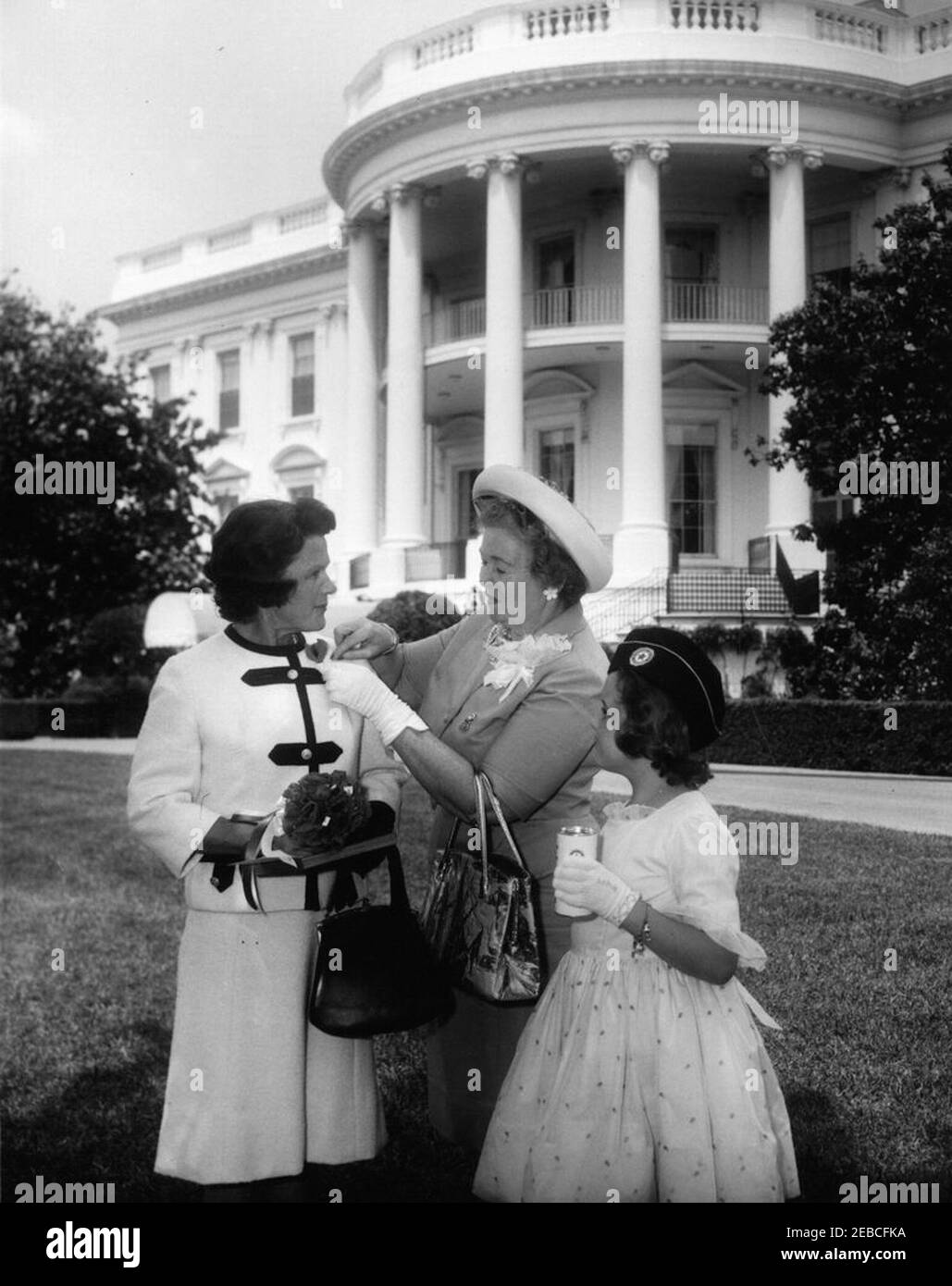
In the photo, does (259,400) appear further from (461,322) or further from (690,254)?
(690,254)

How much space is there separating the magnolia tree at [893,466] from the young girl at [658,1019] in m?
1.37

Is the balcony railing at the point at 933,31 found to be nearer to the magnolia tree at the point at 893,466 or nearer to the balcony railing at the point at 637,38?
the balcony railing at the point at 637,38

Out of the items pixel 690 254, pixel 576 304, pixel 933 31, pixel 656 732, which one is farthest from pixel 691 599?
pixel 576 304

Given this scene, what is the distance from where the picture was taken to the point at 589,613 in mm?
6242

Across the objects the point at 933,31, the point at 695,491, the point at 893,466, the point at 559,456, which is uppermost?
the point at 933,31

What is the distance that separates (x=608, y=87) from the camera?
8.15 metres

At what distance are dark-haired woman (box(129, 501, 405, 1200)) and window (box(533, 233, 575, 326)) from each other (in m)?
6.36

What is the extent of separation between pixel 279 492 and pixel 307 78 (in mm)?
3803

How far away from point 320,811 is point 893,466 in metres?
2.24

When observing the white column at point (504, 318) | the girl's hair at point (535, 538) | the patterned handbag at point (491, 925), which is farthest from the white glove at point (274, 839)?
the white column at point (504, 318)

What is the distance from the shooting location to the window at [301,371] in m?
7.46

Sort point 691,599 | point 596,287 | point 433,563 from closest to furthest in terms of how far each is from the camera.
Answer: point 433,563 → point 691,599 → point 596,287

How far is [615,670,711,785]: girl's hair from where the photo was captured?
106 inches
